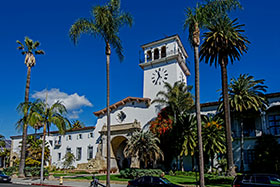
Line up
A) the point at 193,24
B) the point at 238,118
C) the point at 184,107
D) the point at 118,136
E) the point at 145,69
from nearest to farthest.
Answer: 1. the point at 193,24
2. the point at 238,118
3. the point at 184,107
4. the point at 118,136
5. the point at 145,69

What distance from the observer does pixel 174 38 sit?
4194 centimetres

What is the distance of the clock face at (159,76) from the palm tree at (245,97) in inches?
489

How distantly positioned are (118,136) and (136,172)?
49.0ft

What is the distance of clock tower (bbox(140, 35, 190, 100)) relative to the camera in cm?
4088

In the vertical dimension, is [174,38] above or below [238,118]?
above

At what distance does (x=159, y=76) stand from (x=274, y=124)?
1856 cm

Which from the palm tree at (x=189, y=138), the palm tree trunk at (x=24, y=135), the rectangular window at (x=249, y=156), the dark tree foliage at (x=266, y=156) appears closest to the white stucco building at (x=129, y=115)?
the palm tree at (x=189, y=138)

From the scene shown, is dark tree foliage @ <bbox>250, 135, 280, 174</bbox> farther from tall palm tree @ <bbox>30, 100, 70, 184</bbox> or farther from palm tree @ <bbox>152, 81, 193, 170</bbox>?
tall palm tree @ <bbox>30, 100, 70, 184</bbox>

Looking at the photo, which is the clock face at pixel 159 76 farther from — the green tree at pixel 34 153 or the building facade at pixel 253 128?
the green tree at pixel 34 153

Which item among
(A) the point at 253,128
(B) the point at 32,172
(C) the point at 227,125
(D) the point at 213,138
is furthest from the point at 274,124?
(B) the point at 32,172

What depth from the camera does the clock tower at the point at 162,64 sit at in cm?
4088

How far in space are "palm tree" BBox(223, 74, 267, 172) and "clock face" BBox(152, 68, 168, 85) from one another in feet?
40.7

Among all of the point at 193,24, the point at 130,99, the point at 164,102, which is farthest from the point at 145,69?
the point at 193,24

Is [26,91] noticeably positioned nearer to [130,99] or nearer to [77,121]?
[130,99]
